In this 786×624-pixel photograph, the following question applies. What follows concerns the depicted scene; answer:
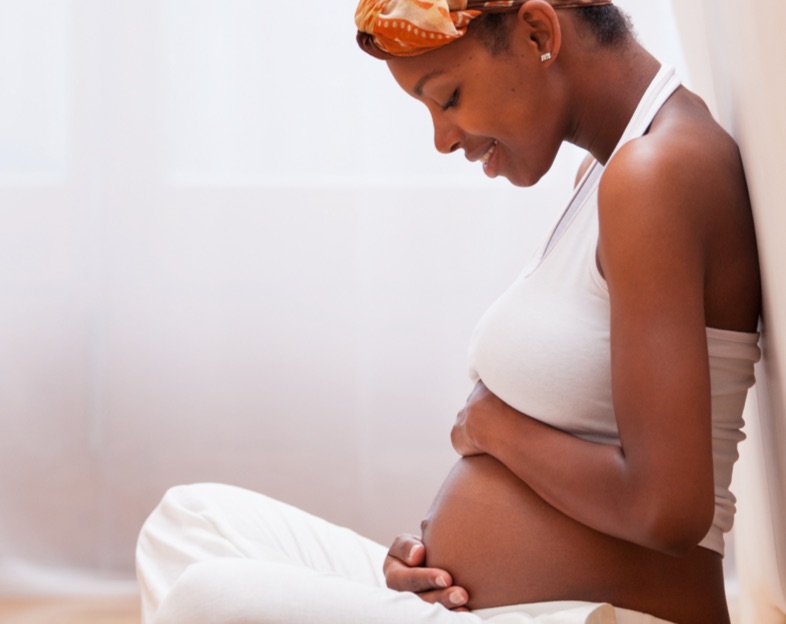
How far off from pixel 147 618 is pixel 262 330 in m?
1.06

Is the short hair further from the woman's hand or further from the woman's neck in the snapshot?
the woman's hand

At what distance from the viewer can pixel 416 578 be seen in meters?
1.13

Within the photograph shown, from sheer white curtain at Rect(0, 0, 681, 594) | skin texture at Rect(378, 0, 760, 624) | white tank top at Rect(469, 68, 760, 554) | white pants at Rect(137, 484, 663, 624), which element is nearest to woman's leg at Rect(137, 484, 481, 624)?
white pants at Rect(137, 484, 663, 624)

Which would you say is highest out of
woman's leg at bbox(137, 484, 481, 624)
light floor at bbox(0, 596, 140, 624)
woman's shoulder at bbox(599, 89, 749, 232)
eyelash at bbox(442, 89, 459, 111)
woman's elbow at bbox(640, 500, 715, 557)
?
eyelash at bbox(442, 89, 459, 111)

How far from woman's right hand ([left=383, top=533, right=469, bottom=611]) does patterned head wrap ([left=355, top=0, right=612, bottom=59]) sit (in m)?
0.55

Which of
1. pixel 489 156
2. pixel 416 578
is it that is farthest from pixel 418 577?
pixel 489 156

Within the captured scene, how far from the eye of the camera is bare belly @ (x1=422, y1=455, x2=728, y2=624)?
3.37 feet

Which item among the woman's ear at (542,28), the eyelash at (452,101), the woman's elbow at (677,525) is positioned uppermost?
the woman's ear at (542,28)

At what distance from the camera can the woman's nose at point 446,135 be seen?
1.22m

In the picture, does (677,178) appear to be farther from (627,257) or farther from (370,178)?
(370,178)

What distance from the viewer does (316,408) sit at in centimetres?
231

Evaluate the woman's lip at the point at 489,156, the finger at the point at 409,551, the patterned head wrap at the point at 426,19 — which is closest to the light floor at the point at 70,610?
the finger at the point at 409,551

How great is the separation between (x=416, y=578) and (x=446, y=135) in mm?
506

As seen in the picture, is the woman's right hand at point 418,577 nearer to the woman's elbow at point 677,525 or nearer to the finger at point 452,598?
the finger at point 452,598
